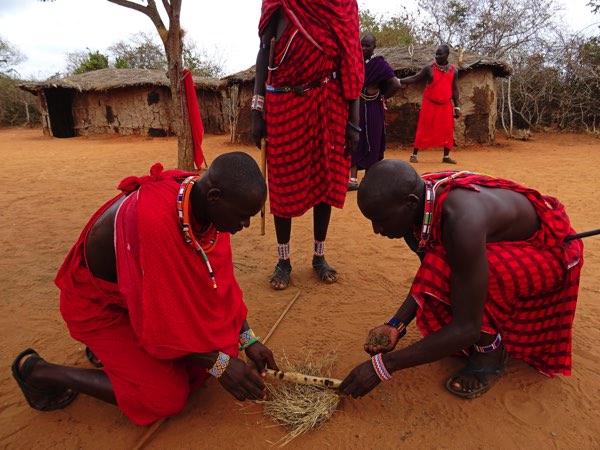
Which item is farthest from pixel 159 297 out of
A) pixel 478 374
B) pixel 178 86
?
pixel 178 86

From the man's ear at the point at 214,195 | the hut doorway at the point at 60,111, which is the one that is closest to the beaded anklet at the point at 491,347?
the man's ear at the point at 214,195

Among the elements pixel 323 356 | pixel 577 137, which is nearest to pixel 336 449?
pixel 323 356

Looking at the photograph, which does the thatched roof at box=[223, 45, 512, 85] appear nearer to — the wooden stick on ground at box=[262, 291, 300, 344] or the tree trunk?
the tree trunk

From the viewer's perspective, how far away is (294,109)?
2.58 m

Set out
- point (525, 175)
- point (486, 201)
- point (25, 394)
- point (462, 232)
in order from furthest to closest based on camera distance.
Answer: point (525, 175) → point (25, 394) → point (486, 201) → point (462, 232)

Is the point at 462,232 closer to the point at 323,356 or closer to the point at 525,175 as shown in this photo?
the point at 323,356

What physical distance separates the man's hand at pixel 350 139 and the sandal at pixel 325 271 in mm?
819

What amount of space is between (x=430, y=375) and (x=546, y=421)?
49 centimetres

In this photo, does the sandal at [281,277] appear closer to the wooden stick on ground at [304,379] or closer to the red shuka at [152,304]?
the red shuka at [152,304]

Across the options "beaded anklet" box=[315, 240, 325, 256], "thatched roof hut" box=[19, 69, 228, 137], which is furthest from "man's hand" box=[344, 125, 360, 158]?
"thatched roof hut" box=[19, 69, 228, 137]

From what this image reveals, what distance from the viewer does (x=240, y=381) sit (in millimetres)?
1623

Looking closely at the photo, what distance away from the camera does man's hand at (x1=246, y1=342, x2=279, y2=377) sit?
1860 mm

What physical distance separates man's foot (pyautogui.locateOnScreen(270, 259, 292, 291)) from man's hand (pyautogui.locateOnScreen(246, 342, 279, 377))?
0.96 metres

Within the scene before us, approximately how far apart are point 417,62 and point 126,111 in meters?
10.1
